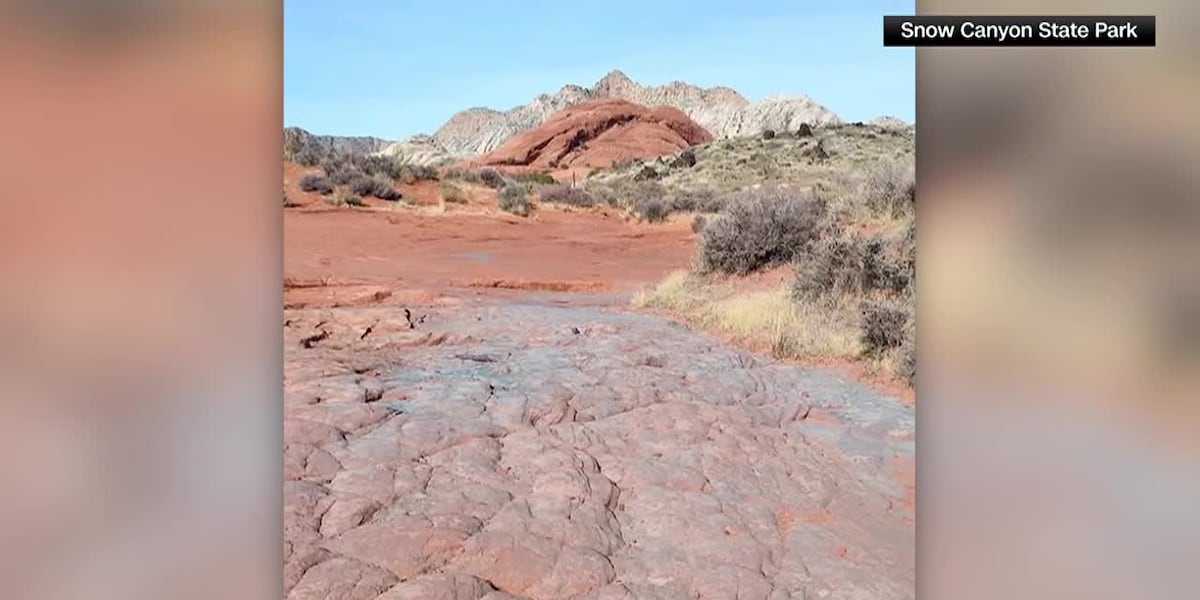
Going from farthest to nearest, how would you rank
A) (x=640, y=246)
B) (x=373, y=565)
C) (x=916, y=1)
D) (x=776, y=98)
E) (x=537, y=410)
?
(x=776, y=98), (x=640, y=246), (x=537, y=410), (x=373, y=565), (x=916, y=1)

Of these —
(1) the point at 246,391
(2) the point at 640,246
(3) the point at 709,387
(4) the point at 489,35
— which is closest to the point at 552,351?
(3) the point at 709,387

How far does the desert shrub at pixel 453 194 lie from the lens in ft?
34.7

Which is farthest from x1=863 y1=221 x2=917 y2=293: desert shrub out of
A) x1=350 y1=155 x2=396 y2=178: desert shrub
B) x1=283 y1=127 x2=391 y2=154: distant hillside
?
x1=283 y1=127 x2=391 y2=154: distant hillside

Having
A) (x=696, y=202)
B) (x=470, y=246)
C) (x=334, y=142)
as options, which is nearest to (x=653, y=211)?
(x=696, y=202)

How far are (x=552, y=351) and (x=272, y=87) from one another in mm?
2254

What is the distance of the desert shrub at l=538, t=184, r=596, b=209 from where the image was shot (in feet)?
38.8

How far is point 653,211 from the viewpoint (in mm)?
10492

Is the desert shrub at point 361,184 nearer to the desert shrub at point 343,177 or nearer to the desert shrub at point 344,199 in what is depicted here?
the desert shrub at point 343,177

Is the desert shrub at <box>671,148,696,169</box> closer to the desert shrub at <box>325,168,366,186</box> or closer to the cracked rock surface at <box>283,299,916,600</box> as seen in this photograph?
the desert shrub at <box>325,168,366,186</box>

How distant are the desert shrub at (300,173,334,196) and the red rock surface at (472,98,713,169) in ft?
24.5

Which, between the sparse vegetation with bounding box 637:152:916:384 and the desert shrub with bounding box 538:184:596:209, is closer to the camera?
the sparse vegetation with bounding box 637:152:916:384

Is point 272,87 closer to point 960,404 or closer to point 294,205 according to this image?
point 960,404

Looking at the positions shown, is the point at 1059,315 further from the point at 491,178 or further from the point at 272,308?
the point at 491,178

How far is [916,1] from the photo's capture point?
121cm
